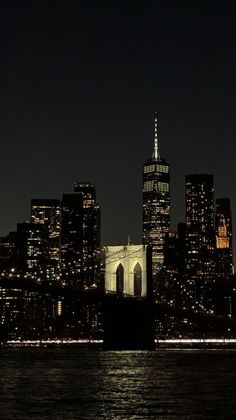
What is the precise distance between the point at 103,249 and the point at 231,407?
5660 cm

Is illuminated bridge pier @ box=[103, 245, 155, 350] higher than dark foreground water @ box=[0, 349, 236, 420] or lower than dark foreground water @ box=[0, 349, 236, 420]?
higher

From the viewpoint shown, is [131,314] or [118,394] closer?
[118,394]

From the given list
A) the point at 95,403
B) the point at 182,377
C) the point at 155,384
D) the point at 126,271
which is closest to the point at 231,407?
the point at 95,403

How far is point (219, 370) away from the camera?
5097cm

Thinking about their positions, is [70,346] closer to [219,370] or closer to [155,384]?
[219,370]

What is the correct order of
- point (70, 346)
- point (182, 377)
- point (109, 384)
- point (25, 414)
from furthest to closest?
point (70, 346) < point (182, 377) < point (109, 384) < point (25, 414)

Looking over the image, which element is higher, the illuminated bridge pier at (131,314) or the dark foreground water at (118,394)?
the illuminated bridge pier at (131,314)

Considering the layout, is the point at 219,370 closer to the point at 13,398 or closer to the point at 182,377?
the point at 182,377

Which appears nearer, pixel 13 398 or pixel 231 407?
pixel 231 407

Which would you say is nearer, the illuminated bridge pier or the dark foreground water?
the dark foreground water

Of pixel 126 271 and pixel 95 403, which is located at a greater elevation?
pixel 126 271

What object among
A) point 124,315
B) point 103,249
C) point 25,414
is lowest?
point 25,414

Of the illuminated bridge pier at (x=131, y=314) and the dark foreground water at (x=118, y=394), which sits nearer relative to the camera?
the dark foreground water at (x=118, y=394)

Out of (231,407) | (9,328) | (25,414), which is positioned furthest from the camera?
(9,328)
